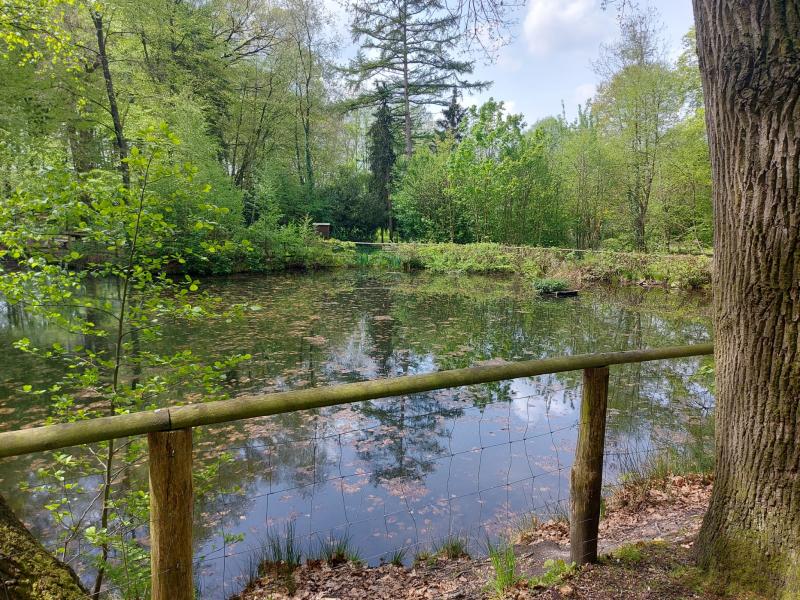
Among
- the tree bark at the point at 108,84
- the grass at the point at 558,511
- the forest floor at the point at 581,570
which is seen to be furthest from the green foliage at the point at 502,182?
the forest floor at the point at 581,570

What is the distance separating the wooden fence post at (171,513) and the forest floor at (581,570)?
1.29 metres

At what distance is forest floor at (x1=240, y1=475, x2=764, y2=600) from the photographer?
2033 millimetres

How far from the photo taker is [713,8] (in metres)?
1.83

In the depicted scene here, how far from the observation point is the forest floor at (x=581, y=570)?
2033mm

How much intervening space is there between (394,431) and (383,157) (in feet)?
86.8

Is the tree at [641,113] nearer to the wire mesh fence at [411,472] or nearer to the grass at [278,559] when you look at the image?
the wire mesh fence at [411,472]

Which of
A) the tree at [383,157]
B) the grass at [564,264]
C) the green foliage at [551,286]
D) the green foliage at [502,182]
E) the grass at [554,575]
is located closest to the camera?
the grass at [554,575]

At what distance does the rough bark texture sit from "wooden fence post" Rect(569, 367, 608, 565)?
2.11 m

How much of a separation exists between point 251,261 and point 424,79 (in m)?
17.9

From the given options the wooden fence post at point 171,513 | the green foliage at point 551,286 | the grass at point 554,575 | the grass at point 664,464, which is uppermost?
the wooden fence post at point 171,513

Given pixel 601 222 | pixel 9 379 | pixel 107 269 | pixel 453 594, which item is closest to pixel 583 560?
pixel 453 594

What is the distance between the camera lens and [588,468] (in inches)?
87.8

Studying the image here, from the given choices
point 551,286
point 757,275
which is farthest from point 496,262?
point 757,275

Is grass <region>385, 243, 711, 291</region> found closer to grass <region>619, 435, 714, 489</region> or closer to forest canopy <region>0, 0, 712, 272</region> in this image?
forest canopy <region>0, 0, 712, 272</region>
